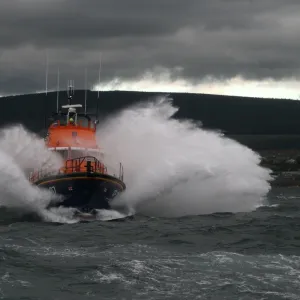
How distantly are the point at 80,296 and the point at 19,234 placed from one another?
26.2 feet

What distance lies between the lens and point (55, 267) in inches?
631

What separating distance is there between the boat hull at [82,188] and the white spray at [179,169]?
109cm

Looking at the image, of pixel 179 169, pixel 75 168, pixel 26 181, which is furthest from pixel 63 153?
pixel 179 169

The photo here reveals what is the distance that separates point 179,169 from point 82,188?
5287 mm

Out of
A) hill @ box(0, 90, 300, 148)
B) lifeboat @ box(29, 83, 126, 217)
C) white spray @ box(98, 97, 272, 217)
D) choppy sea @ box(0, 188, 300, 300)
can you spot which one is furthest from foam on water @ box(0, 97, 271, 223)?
hill @ box(0, 90, 300, 148)

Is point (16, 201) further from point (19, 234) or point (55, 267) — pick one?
point (55, 267)

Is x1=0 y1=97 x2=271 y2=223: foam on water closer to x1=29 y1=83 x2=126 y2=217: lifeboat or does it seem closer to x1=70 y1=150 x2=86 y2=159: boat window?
x1=29 y1=83 x2=126 y2=217: lifeboat

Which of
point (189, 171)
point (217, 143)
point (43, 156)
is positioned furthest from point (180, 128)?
point (43, 156)

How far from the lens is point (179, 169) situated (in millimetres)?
28391

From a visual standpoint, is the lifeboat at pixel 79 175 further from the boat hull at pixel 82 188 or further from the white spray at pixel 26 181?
the white spray at pixel 26 181

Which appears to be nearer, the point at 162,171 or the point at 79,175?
the point at 79,175

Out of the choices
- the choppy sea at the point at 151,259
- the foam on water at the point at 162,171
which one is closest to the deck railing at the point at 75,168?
the foam on water at the point at 162,171

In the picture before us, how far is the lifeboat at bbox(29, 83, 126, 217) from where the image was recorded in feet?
81.3

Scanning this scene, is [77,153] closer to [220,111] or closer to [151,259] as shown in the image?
[151,259]
